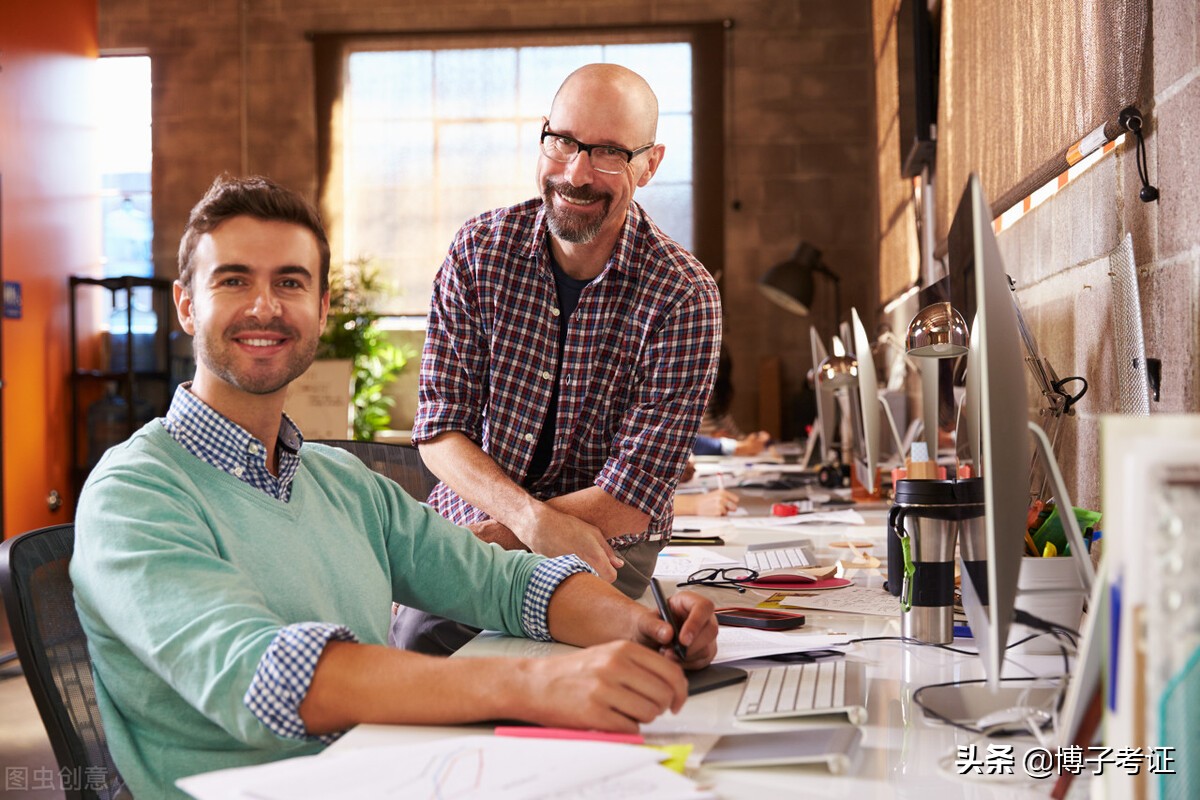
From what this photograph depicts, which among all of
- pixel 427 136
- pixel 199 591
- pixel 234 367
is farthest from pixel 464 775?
pixel 427 136

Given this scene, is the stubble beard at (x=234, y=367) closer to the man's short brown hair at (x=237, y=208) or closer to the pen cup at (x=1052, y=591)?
the man's short brown hair at (x=237, y=208)

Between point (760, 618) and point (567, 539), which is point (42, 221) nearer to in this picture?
point (567, 539)

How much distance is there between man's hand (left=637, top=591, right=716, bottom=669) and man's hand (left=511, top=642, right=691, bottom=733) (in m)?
0.19

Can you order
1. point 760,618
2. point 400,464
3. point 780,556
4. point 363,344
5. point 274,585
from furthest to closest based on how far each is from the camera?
1. point 363,344
2. point 400,464
3. point 780,556
4. point 760,618
5. point 274,585

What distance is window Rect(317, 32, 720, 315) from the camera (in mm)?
7938

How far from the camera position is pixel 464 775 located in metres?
0.87

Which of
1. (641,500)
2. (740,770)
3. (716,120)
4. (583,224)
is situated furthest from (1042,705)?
(716,120)

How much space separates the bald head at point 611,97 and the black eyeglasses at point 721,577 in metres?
0.76

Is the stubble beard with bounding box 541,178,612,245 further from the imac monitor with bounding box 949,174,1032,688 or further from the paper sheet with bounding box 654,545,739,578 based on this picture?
the imac monitor with bounding box 949,174,1032,688

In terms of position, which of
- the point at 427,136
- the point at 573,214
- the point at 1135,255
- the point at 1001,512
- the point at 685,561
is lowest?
the point at 685,561

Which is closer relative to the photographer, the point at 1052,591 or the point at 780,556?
the point at 1052,591

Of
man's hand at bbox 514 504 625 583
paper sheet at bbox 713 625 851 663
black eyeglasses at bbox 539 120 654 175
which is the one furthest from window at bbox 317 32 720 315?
paper sheet at bbox 713 625 851 663

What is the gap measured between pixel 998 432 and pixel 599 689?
0.41 metres

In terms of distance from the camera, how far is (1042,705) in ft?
3.48
